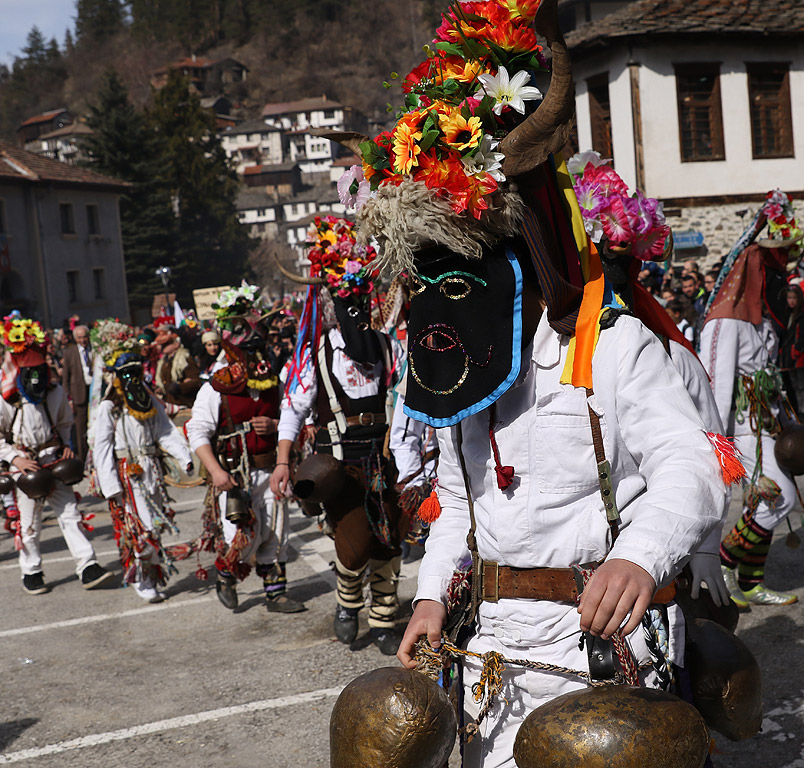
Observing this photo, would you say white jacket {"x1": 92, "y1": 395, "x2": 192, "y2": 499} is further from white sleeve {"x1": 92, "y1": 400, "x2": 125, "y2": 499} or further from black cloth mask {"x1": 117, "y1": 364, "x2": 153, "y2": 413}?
black cloth mask {"x1": 117, "y1": 364, "x2": 153, "y2": 413}

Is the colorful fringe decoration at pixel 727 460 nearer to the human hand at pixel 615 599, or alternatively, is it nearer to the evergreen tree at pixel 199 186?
the human hand at pixel 615 599

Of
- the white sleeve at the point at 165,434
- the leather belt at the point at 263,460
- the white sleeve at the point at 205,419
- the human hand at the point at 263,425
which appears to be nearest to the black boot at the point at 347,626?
the leather belt at the point at 263,460

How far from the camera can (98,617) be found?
23.6ft

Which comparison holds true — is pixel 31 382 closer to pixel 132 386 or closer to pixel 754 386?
pixel 132 386

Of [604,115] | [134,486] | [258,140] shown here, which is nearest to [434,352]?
[134,486]

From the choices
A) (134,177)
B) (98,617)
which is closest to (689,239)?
(98,617)

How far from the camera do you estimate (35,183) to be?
41.3 meters

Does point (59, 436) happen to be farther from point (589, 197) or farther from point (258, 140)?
point (258, 140)

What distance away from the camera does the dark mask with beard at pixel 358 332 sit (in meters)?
6.02

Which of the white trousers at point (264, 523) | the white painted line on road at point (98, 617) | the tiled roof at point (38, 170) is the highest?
the tiled roof at point (38, 170)

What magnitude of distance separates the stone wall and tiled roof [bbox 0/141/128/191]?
29.0 meters

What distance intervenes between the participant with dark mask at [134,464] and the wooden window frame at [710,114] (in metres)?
17.7

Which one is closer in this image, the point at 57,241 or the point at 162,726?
the point at 162,726

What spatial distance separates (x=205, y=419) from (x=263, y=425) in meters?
0.44
